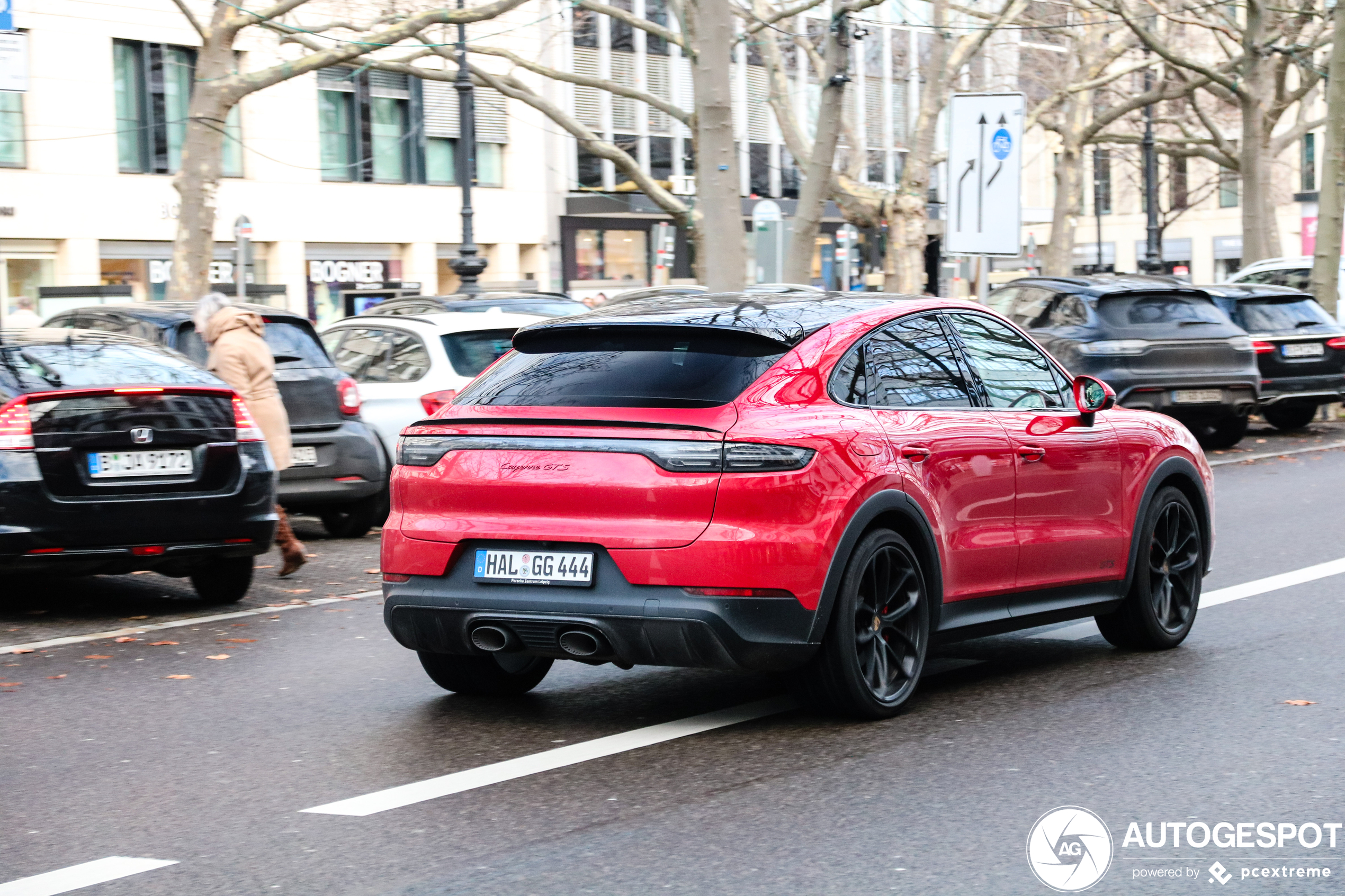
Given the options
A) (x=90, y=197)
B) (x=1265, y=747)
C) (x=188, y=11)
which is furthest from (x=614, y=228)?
(x=1265, y=747)

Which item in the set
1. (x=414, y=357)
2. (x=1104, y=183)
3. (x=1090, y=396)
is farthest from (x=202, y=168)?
(x=1104, y=183)

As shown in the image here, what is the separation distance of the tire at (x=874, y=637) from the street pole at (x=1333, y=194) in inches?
800

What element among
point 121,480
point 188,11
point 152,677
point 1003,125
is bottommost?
point 152,677

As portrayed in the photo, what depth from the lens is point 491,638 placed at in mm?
6238

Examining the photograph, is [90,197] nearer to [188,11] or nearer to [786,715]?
[188,11]

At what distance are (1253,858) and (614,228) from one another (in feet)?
158

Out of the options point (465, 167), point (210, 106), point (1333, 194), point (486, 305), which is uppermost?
point (210, 106)

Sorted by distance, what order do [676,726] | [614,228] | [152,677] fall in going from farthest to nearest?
[614,228] < [152,677] < [676,726]

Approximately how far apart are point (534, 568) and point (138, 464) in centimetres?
389

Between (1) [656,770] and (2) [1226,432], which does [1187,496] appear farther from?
(2) [1226,432]

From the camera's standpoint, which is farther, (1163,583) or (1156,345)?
(1156,345)

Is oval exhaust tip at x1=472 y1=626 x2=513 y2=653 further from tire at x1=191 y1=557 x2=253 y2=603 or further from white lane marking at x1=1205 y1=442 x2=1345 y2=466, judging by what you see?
white lane marking at x1=1205 y1=442 x2=1345 y2=466

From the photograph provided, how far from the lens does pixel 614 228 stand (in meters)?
52.3

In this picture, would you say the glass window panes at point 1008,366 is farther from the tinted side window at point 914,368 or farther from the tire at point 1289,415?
the tire at point 1289,415
